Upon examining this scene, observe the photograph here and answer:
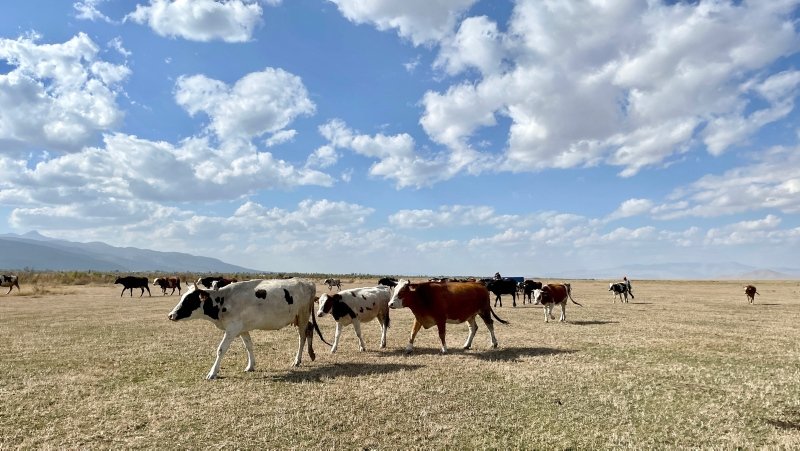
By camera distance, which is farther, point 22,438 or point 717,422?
point 717,422

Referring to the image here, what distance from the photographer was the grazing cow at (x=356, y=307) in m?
14.5

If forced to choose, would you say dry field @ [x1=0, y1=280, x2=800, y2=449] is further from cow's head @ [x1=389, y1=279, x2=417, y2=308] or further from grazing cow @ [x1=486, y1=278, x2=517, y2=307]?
grazing cow @ [x1=486, y1=278, x2=517, y2=307]

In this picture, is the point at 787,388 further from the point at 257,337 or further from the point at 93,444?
the point at 257,337

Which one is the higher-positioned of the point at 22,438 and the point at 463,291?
the point at 463,291

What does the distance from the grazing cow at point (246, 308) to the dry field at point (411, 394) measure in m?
0.98

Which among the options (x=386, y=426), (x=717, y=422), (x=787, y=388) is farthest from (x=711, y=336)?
(x=386, y=426)

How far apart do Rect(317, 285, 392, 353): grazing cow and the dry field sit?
2.59 ft

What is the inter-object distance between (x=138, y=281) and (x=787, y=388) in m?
52.0

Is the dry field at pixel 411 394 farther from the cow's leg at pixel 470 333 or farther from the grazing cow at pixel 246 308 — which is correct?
the grazing cow at pixel 246 308

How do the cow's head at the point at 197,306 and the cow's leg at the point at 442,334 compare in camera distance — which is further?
the cow's leg at the point at 442,334

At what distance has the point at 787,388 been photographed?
9.28 m

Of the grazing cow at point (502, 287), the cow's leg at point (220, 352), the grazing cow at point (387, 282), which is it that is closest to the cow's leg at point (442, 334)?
the cow's leg at point (220, 352)

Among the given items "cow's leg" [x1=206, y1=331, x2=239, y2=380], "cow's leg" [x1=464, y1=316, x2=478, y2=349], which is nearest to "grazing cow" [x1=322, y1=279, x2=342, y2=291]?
"cow's leg" [x1=464, y1=316, x2=478, y2=349]

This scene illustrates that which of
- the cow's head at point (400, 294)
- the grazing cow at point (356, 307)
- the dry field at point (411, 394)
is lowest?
the dry field at point (411, 394)
